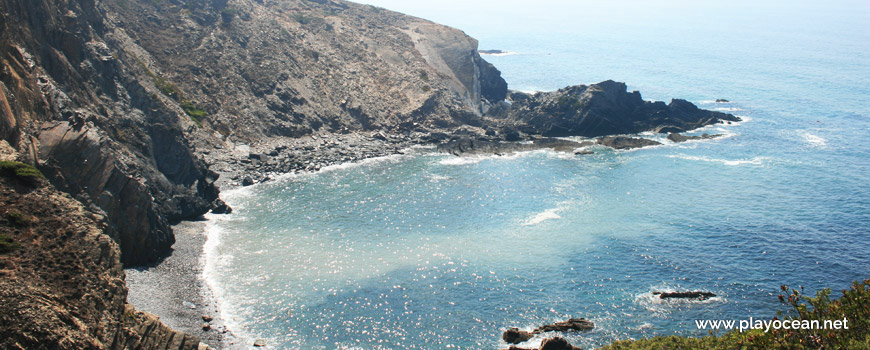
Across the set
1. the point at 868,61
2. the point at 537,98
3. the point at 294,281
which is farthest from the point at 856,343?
the point at 868,61

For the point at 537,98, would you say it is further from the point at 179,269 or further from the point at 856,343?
the point at 856,343

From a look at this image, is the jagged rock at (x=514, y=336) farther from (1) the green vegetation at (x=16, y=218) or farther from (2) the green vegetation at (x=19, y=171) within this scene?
(2) the green vegetation at (x=19, y=171)

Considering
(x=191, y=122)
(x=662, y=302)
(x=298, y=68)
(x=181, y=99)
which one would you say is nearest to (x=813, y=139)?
(x=662, y=302)

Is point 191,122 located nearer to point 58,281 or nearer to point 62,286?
point 58,281

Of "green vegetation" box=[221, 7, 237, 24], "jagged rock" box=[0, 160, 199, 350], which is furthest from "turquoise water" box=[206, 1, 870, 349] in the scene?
"green vegetation" box=[221, 7, 237, 24]

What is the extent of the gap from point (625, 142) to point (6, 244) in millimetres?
92500

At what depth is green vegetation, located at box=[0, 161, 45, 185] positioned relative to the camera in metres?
35.9

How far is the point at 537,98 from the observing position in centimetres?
12288

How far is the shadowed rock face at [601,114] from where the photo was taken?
11269 cm

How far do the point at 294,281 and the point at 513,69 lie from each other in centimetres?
15724

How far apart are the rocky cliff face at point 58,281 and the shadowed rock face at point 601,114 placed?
8689 centimetres

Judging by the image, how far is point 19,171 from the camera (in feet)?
118

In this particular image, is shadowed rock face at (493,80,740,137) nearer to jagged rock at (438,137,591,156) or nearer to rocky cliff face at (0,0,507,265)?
jagged rock at (438,137,591,156)

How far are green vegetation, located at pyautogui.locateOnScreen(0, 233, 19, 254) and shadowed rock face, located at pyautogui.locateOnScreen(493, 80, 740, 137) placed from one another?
91.6m
